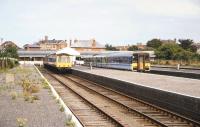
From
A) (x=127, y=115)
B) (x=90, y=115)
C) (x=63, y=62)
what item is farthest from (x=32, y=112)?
(x=63, y=62)

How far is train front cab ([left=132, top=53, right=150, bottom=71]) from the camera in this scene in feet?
173

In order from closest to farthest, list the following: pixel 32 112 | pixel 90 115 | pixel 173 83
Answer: pixel 32 112 < pixel 90 115 < pixel 173 83

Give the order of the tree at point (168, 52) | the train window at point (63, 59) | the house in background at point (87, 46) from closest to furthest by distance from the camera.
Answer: the train window at point (63, 59), the tree at point (168, 52), the house in background at point (87, 46)

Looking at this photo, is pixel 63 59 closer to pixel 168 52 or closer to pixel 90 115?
pixel 168 52

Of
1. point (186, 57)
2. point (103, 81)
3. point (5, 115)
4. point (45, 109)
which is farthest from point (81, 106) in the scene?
point (186, 57)

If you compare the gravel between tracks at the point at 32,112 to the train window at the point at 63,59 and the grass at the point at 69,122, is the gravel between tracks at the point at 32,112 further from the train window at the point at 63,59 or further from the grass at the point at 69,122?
the train window at the point at 63,59

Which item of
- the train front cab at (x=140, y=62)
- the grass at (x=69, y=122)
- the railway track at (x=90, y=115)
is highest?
the train front cab at (x=140, y=62)

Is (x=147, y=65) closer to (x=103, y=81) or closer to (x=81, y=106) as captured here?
(x=103, y=81)

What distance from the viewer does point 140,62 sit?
53250 mm

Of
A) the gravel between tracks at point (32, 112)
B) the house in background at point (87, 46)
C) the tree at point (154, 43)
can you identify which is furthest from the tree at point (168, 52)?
the house in background at point (87, 46)

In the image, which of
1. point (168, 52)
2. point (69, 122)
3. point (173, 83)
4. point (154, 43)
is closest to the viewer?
point (69, 122)

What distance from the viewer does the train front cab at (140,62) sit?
52875mm

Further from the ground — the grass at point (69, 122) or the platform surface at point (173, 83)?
the platform surface at point (173, 83)

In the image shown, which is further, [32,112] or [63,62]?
[63,62]
